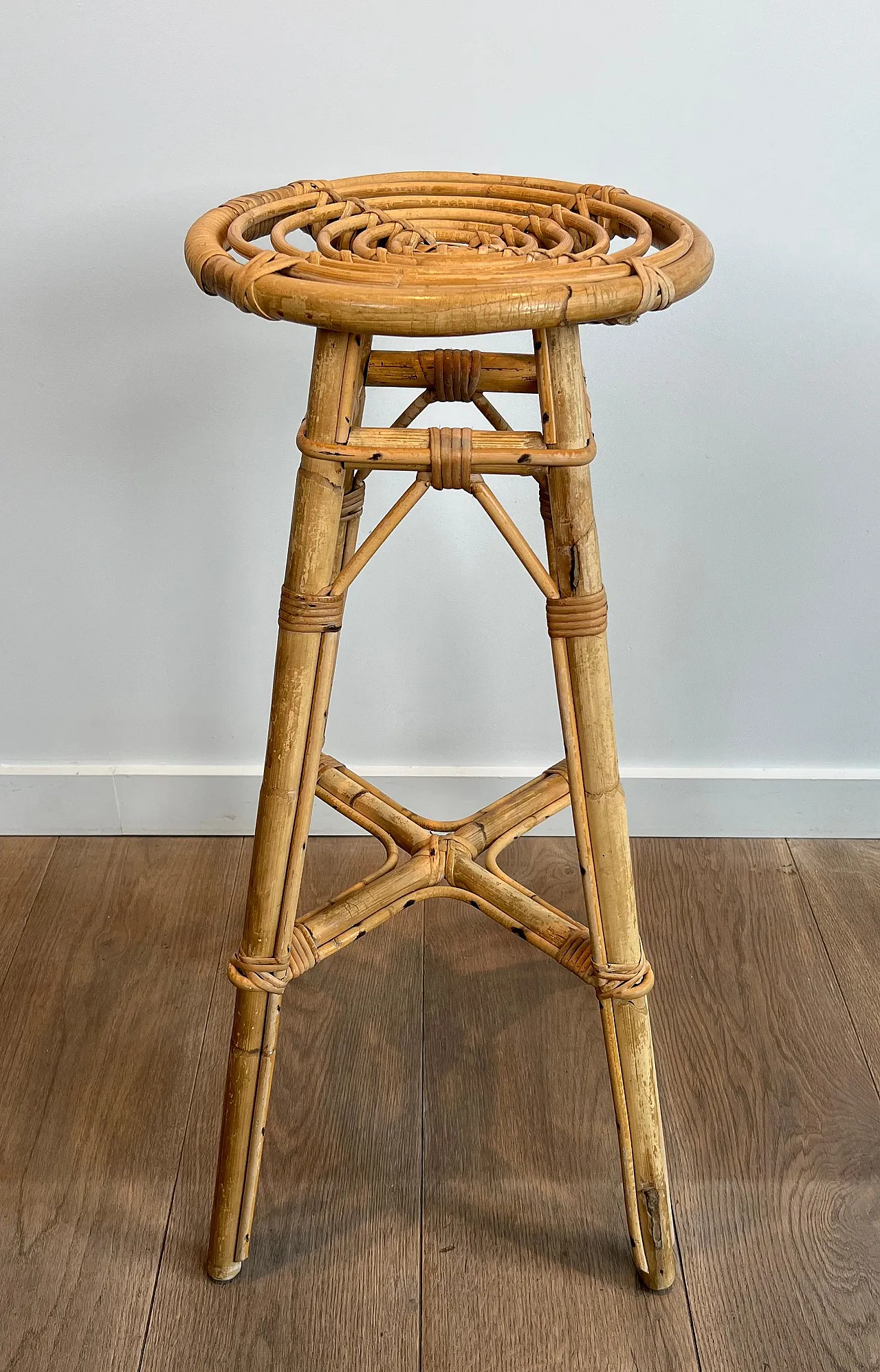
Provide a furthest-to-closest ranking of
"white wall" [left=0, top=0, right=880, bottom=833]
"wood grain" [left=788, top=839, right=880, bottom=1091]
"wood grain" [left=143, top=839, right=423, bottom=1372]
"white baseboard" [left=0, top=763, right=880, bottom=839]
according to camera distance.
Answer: "white baseboard" [left=0, top=763, right=880, bottom=839] < "wood grain" [left=788, top=839, right=880, bottom=1091] < "white wall" [left=0, top=0, right=880, bottom=833] < "wood grain" [left=143, top=839, right=423, bottom=1372]

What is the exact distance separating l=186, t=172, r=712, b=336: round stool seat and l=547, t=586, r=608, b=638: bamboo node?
0.63 feet

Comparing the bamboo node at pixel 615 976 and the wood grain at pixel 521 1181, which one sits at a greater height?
the bamboo node at pixel 615 976

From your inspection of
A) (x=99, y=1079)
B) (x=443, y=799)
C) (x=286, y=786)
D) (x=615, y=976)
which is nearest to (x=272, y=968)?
(x=286, y=786)

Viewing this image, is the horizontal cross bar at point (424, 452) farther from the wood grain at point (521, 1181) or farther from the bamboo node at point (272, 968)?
the wood grain at point (521, 1181)

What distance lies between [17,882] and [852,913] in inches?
40.8

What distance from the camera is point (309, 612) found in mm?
806

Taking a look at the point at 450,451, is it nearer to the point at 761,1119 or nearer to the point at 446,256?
the point at 446,256

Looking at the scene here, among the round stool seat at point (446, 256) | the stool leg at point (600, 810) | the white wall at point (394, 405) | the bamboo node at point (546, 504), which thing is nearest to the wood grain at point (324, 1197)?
the stool leg at point (600, 810)

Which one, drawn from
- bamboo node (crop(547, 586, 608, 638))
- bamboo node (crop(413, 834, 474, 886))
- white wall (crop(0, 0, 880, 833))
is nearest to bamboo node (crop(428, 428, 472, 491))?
bamboo node (crop(547, 586, 608, 638))

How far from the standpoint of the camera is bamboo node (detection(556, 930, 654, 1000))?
889 mm

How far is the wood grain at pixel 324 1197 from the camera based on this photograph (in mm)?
920

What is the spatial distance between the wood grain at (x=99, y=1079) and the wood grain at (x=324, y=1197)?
3 cm

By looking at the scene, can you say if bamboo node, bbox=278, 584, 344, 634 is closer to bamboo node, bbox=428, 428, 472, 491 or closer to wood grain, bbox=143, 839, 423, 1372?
bamboo node, bbox=428, 428, 472, 491

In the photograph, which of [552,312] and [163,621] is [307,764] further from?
[163,621]
